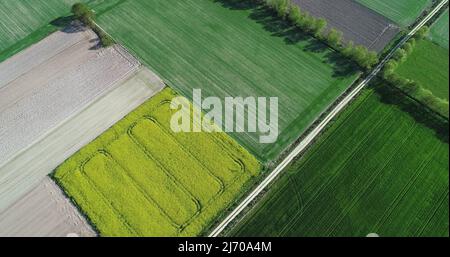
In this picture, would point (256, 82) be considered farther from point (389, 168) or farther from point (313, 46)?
point (389, 168)

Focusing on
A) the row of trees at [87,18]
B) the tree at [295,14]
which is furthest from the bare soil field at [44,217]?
the tree at [295,14]

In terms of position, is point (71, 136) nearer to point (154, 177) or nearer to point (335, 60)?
point (154, 177)

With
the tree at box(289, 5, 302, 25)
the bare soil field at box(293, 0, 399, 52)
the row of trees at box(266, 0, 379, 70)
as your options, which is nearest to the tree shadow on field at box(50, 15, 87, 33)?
the row of trees at box(266, 0, 379, 70)

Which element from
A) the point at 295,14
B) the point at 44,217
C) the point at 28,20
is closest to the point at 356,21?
the point at 295,14

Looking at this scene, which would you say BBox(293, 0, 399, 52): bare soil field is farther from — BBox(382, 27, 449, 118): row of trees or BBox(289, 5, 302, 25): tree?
BBox(382, 27, 449, 118): row of trees
